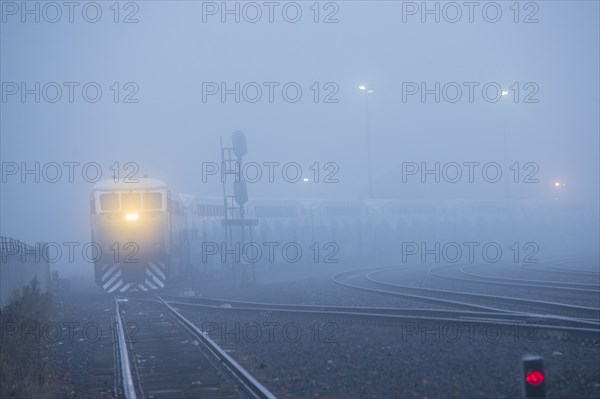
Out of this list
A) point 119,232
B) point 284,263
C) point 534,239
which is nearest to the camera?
point 119,232

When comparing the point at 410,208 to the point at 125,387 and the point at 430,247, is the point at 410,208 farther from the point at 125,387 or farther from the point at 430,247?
the point at 125,387

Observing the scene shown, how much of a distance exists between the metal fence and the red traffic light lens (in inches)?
666

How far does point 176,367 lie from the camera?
10.7m

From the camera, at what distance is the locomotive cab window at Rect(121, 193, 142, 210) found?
24000mm

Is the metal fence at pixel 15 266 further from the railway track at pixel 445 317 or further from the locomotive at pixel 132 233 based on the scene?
the railway track at pixel 445 317

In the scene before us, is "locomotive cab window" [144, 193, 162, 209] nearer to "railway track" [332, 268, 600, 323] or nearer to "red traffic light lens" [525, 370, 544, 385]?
"railway track" [332, 268, 600, 323]

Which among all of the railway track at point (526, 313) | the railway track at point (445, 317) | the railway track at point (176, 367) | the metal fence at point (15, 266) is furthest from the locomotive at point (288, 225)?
the railway track at point (526, 313)

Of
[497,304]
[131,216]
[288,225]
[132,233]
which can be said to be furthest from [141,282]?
[288,225]

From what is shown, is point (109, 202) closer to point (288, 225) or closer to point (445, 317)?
point (445, 317)

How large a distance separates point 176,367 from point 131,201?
14234mm

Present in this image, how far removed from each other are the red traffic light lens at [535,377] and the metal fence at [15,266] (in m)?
16.9

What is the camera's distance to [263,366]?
1027 centimetres

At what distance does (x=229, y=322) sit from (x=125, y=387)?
24.0ft

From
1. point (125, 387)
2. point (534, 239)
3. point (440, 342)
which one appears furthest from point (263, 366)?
point (534, 239)
